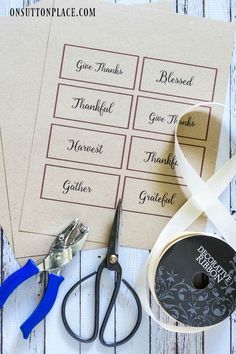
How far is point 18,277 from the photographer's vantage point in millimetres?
975

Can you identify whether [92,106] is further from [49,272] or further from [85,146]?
[49,272]

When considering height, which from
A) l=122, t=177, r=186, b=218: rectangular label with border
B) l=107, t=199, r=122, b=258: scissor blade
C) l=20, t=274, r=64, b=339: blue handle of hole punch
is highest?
l=122, t=177, r=186, b=218: rectangular label with border

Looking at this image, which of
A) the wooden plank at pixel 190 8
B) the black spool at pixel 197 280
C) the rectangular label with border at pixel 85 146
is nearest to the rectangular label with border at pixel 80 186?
the rectangular label with border at pixel 85 146

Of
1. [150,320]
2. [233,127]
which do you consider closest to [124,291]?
[150,320]

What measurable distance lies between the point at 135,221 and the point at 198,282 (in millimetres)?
123

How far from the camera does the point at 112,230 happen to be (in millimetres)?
1003

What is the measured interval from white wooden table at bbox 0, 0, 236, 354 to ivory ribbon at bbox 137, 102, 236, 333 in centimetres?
2

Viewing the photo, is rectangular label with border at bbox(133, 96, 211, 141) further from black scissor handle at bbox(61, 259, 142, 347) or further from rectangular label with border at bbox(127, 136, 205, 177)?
black scissor handle at bbox(61, 259, 142, 347)

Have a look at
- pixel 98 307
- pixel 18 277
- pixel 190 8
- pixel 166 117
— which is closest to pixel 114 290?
pixel 98 307

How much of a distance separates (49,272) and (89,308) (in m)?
0.08

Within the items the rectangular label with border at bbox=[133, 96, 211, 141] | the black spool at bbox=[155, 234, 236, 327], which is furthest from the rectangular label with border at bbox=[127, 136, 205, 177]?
the black spool at bbox=[155, 234, 236, 327]

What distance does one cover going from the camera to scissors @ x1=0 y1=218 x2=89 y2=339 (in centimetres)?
98

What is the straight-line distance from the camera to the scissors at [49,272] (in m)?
0.98

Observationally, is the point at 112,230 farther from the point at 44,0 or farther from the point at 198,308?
the point at 44,0
